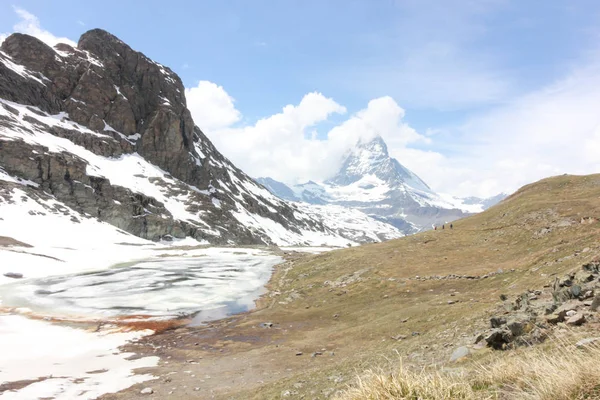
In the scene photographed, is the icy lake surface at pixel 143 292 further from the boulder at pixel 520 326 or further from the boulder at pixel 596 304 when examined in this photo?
the boulder at pixel 596 304

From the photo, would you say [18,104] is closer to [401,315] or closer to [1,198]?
[1,198]

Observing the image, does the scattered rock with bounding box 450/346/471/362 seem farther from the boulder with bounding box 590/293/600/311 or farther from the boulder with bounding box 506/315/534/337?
the boulder with bounding box 590/293/600/311

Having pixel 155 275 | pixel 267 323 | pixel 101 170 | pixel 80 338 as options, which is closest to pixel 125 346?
pixel 80 338

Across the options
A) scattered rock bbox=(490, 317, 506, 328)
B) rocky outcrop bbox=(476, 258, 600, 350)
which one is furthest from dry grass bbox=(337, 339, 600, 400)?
scattered rock bbox=(490, 317, 506, 328)

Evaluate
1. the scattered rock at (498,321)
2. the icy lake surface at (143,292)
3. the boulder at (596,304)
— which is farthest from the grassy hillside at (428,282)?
the icy lake surface at (143,292)

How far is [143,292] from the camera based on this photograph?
157ft

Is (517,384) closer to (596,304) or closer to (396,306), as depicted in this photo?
(596,304)

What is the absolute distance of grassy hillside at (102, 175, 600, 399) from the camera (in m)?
14.3

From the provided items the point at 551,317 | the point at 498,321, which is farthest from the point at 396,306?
the point at 551,317

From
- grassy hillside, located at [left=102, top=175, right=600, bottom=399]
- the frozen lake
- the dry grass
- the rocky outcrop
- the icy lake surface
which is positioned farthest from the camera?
the icy lake surface

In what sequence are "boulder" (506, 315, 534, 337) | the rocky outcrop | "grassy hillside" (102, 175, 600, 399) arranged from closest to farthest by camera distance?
1. the rocky outcrop
2. "boulder" (506, 315, 534, 337)
3. "grassy hillside" (102, 175, 600, 399)

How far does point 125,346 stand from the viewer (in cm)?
2628

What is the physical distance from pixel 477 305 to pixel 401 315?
546 cm

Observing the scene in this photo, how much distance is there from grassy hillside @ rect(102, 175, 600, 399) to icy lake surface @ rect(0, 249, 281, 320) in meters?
4.96
